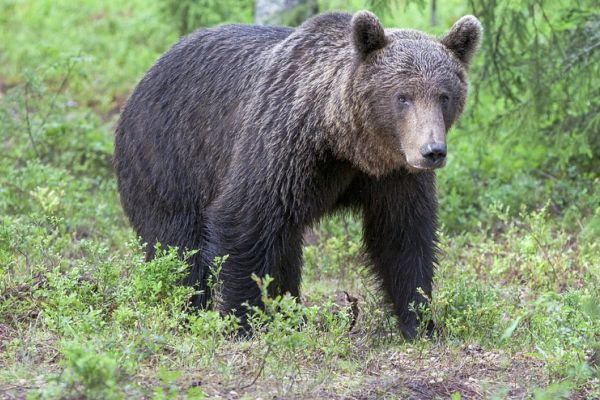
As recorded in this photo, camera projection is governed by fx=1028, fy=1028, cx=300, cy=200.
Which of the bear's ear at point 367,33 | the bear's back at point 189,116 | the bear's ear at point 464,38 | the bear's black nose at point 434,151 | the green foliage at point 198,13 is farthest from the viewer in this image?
the green foliage at point 198,13

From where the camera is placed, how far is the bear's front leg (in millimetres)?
6848

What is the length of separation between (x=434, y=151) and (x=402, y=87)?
561 mm

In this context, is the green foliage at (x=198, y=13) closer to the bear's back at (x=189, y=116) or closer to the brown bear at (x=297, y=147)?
the bear's back at (x=189, y=116)

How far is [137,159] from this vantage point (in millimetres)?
7949

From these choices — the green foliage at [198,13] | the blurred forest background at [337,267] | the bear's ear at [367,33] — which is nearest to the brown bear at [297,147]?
the bear's ear at [367,33]

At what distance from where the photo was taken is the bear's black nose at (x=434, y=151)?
593 centimetres

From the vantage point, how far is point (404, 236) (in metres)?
7.00

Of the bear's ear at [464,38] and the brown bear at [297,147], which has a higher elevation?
the bear's ear at [464,38]

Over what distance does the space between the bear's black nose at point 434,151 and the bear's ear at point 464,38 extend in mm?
966

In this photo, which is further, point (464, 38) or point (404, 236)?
point (404, 236)

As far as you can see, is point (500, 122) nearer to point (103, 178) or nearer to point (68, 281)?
point (103, 178)

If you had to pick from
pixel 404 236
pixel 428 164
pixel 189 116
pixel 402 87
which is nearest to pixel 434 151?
pixel 428 164

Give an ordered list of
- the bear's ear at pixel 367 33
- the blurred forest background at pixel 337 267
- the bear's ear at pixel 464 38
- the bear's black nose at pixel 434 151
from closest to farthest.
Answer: the blurred forest background at pixel 337 267 → the bear's black nose at pixel 434 151 → the bear's ear at pixel 367 33 → the bear's ear at pixel 464 38

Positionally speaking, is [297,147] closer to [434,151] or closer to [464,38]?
[434,151]
